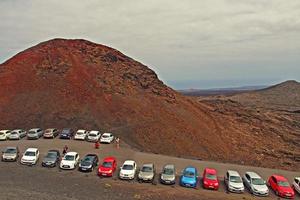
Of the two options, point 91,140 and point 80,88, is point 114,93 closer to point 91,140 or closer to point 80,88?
point 80,88

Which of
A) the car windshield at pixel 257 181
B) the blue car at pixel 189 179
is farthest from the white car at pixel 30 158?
the car windshield at pixel 257 181

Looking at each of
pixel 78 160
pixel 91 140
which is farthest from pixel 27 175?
pixel 91 140

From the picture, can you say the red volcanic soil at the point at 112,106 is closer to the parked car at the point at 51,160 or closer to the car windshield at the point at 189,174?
the parked car at the point at 51,160

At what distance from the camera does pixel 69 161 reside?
3712 cm

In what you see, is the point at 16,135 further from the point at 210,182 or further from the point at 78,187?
the point at 210,182

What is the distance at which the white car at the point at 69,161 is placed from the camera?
36.8 meters

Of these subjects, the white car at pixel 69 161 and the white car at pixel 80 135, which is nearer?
the white car at pixel 69 161

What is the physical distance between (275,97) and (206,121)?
278ft

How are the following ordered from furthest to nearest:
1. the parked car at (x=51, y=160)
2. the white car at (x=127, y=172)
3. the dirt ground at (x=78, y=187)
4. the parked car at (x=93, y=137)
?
the parked car at (x=93, y=137) → the parked car at (x=51, y=160) → the white car at (x=127, y=172) → the dirt ground at (x=78, y=187)

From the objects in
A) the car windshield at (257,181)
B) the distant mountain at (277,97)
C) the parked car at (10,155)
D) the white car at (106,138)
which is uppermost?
the distant mountain at (277,97)

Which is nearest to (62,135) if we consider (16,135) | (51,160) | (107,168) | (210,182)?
(16,135)

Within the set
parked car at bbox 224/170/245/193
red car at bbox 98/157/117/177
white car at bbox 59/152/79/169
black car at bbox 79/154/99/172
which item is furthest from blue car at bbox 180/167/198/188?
white car at bbox 59/152/79/169

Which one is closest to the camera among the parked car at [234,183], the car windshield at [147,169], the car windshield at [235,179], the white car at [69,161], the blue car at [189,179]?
the parked car at [234,183]

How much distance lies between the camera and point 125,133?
55.4 metres
